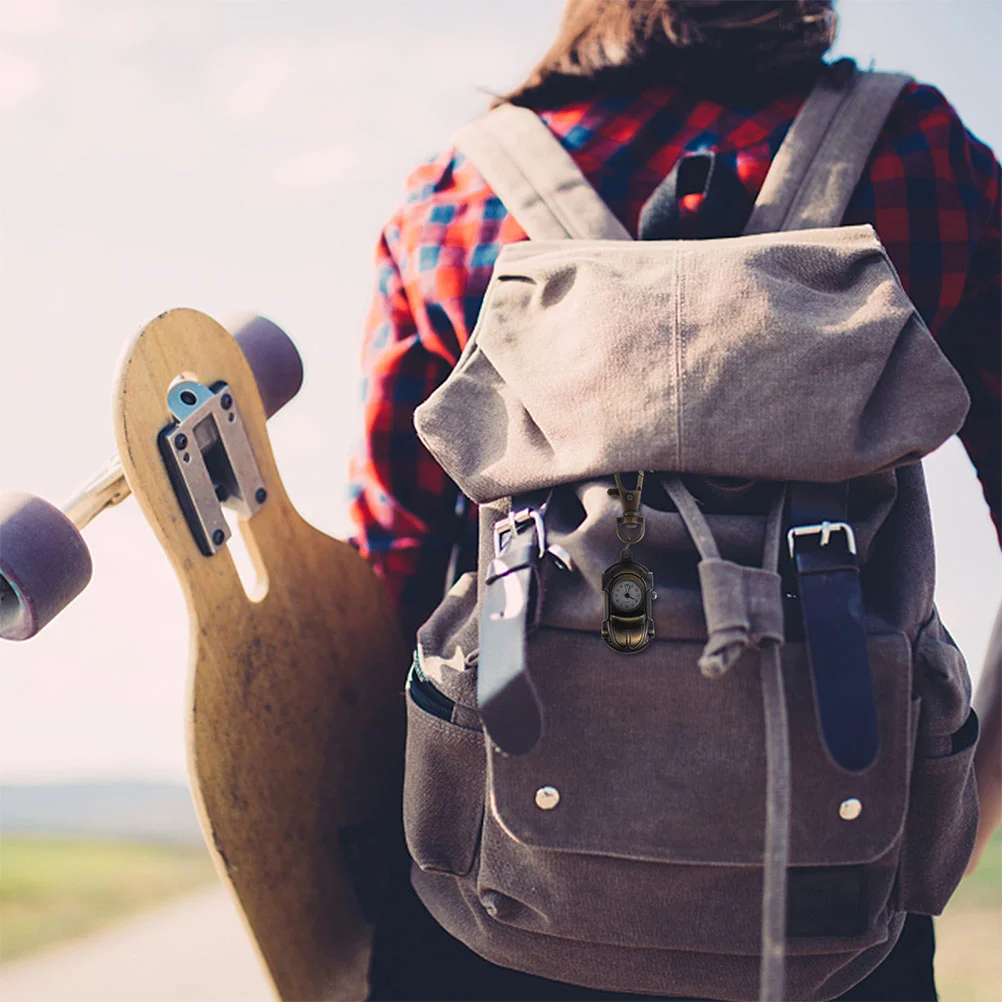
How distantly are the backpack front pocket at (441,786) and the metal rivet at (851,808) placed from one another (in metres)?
0.27

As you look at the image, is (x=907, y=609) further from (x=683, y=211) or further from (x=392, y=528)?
(x=392, y=528)

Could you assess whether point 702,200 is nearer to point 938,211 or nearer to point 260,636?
point 938,211

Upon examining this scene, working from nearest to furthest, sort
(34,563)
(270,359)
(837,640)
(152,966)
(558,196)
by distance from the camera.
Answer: (837,640) → (34,563) → (558,196) → (270,359) → (152,966)

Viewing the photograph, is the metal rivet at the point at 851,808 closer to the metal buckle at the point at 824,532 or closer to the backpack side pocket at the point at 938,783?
the backpack side pocket at the point at 938,783

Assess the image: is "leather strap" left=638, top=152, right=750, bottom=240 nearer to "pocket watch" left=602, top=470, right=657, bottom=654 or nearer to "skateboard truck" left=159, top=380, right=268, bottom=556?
"pocket watch" left=602, top=470, right=657, bottom=654

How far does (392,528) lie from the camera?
1.13 meters

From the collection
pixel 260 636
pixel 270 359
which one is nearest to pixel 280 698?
pixel 260 636

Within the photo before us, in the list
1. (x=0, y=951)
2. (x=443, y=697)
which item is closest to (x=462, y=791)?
(x=443, y=697)

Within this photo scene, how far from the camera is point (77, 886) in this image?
334 cm

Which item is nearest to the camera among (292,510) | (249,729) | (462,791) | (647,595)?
(647,595)

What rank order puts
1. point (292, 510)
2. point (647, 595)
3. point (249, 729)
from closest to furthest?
point (647, 595) < point (249, 729) < point (292, 510)

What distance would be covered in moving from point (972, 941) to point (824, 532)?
8.44ft

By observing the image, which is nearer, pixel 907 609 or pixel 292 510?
pixel 907 609

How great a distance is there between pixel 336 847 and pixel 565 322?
590 mm
